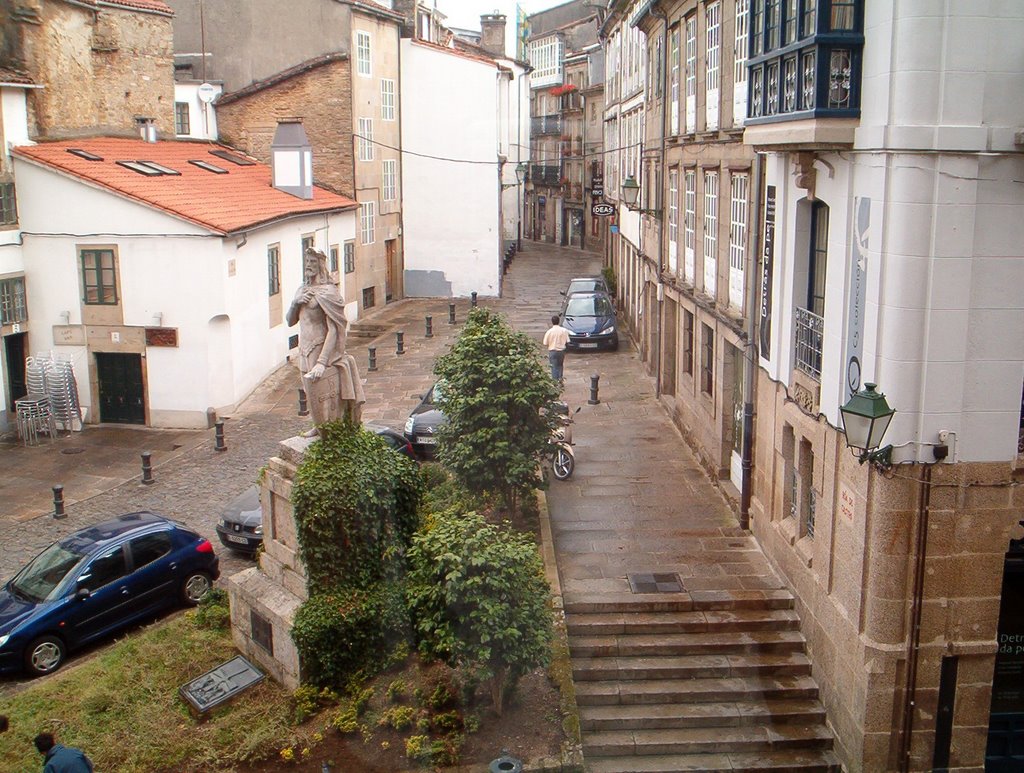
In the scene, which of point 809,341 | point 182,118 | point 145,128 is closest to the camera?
point 809,341

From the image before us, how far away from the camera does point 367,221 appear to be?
3862cm

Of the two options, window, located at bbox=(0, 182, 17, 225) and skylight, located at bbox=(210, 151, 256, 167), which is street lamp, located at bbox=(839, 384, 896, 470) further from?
skylight, located at bbox=(210, 151, 256, 167)

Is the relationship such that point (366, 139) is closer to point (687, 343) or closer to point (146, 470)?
point (687, 343)

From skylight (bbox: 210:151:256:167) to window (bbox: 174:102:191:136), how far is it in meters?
2.14

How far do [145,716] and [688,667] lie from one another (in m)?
6.34

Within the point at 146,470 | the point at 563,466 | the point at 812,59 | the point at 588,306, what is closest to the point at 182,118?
A: the point at 588,306

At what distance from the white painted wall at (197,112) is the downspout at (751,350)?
26.1 m

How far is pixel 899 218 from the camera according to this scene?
32.3 ft

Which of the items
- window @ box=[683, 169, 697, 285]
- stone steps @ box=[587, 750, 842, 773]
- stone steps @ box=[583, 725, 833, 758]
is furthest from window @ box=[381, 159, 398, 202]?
stone steps @ box=[587, 750, 842, 773]

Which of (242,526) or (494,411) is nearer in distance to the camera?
(494,411)

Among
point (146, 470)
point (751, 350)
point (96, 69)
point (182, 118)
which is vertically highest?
point (96, 69)

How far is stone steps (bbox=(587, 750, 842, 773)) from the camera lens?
1136cm

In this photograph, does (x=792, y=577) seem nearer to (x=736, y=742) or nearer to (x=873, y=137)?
(x=736, y=742)

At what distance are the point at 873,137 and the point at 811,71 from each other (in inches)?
46.4
